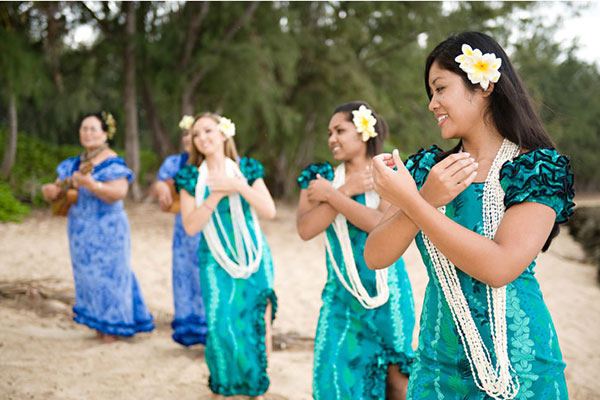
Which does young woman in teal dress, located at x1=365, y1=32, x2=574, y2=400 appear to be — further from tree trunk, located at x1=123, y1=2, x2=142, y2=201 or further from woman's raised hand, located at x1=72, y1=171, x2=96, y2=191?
tree trunk, located at x1=123, y1=2, x2=142, y2=201

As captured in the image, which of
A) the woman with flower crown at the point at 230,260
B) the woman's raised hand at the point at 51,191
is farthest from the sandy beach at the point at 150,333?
the woman's raised hand at the point at 51,191

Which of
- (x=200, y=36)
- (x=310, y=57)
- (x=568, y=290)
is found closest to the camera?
(x=568, y=290)

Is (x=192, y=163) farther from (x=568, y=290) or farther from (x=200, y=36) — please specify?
(x=200, y=36)

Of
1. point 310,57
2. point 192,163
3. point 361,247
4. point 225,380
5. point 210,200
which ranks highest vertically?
point 310,57

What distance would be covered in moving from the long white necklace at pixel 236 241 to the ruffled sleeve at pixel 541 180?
2227mm

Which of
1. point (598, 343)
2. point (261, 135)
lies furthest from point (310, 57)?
point (598, 343)

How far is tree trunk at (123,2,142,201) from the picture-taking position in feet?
39.8

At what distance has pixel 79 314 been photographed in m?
4.77

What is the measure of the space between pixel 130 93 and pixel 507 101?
40.0 ft

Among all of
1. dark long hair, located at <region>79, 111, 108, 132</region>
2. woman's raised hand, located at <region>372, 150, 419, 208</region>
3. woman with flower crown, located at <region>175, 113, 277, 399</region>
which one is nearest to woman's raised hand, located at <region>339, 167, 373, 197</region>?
woman with flower crown, located at <region>175, 113, 277, 399</region>

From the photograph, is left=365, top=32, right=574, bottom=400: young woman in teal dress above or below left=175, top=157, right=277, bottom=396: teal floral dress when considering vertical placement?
above

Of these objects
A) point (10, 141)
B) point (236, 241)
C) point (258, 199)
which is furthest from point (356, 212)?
point (10, 141)

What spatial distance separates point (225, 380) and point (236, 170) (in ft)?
4.59

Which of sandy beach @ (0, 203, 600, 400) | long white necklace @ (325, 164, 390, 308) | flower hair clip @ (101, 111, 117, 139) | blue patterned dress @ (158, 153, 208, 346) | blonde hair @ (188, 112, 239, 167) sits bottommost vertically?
sandy beach @ (0, 203, 600, 400)
